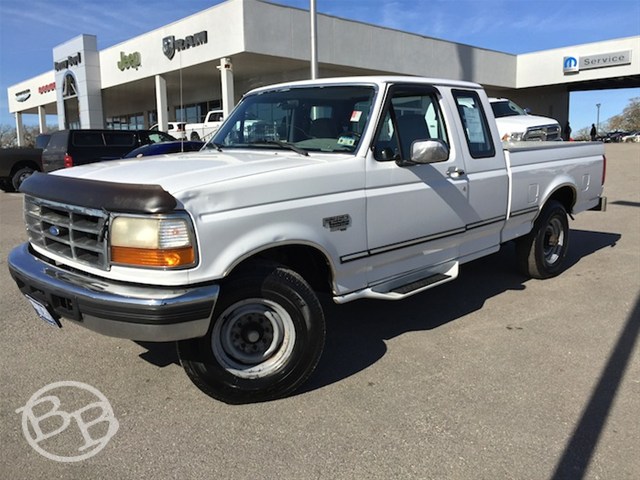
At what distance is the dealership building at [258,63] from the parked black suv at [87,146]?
3163 mm

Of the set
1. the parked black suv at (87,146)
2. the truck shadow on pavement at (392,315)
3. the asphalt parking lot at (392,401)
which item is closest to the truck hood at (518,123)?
the truck shadow on pavement at (392,315)

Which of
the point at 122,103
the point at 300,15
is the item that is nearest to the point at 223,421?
the point at 300,15

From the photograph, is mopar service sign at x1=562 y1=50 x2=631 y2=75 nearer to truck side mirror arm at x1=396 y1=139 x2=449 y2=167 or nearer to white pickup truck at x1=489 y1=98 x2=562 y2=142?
white pickup truck at x1=489 y1=98 x2=562 y2=142

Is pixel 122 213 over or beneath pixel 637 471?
over

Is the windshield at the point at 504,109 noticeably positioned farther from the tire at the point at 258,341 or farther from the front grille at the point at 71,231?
the front grille at the point at 71,231

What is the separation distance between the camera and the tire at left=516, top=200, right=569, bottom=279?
5938 millimetres

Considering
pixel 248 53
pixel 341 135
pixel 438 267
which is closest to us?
pixel 341 135

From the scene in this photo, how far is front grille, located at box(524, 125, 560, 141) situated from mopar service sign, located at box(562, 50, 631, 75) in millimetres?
21813

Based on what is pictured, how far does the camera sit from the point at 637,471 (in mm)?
2703

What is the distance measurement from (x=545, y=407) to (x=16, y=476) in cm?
295

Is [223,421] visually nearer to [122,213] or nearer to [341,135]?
[122,213]

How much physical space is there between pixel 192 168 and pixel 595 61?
36537 millimetres

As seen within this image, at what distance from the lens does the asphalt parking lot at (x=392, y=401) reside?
2793mm

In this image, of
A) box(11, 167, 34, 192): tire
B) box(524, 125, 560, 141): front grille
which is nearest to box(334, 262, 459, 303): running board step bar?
box(524, 125, 560, 141): front grille
